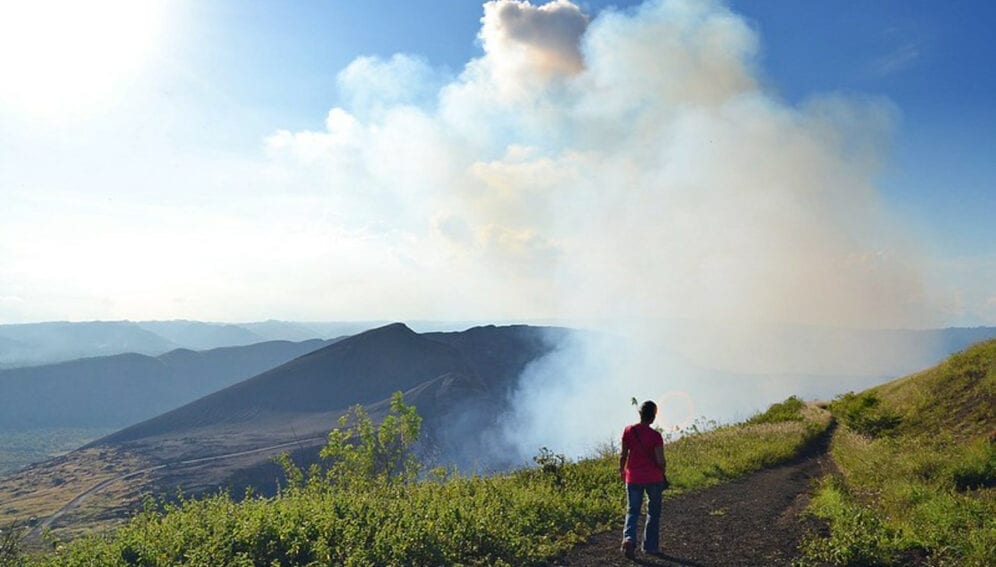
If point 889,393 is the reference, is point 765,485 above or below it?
below

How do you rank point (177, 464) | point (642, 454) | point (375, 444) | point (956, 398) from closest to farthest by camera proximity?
point (642, 454) → point (956, 398) → point (375, 444) → point (177, 464)

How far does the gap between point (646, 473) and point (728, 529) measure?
9.06 ft

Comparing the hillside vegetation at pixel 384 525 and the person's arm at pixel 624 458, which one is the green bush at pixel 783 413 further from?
the person's arm at pixel 624 458

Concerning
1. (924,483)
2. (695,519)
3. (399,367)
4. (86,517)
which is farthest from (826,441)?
(399,367)

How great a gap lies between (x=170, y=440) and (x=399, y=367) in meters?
65.3

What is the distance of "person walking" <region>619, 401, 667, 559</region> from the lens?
863cm

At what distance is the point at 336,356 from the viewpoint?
615 ft

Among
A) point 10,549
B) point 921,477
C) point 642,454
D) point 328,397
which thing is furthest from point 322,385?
point 642,454

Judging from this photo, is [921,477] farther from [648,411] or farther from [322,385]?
[322,385]

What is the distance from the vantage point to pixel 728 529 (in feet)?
33.4

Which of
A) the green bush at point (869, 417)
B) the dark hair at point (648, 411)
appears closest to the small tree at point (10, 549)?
the dark hair at point (648, 411)

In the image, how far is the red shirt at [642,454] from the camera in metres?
8.73

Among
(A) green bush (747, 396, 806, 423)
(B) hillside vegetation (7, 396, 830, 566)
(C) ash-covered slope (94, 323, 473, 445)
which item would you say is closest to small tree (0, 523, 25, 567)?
(B) hillside vegetation (7, 396, 830, 566)

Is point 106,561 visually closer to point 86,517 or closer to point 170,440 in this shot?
point 86,517
